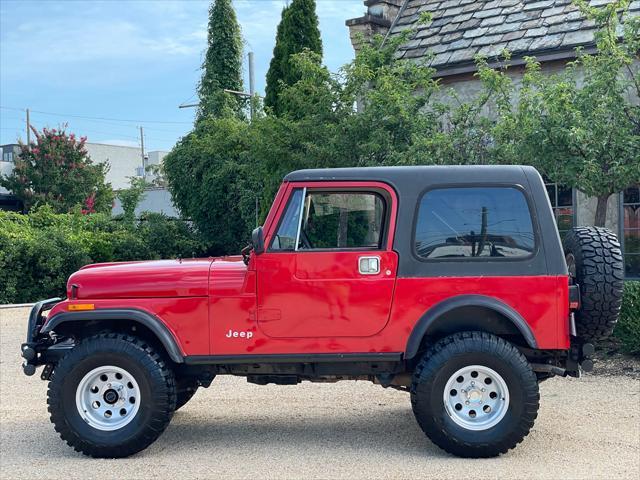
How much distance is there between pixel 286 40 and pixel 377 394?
13.1 metres

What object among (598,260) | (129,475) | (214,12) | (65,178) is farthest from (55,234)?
(65,178)

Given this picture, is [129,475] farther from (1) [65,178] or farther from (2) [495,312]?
(1) [65,178]

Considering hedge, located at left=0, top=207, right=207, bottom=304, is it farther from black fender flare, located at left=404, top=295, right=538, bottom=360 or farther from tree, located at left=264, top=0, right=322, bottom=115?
black fender flare, located at left=404, top=295, right=538, bottom=360

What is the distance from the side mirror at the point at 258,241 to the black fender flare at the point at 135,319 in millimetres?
905

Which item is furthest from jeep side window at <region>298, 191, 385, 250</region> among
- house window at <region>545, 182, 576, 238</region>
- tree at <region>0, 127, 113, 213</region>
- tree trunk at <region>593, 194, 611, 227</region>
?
tree at <region>0, 127, 113, 213</region>

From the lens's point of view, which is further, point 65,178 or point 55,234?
point 65,178

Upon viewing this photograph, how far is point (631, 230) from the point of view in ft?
39.3

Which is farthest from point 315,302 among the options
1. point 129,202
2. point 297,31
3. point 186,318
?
point 129,202

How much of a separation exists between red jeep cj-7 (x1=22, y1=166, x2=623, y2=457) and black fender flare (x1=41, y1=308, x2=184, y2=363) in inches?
0.4

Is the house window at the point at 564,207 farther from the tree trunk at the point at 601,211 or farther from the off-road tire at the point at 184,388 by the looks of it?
the off-road tire at the point at 184,388

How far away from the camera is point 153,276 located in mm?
5973

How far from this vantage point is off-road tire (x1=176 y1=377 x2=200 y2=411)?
21.8 feet

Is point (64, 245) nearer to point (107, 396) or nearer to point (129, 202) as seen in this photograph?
point (129, 202)

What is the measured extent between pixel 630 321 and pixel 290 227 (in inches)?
184
